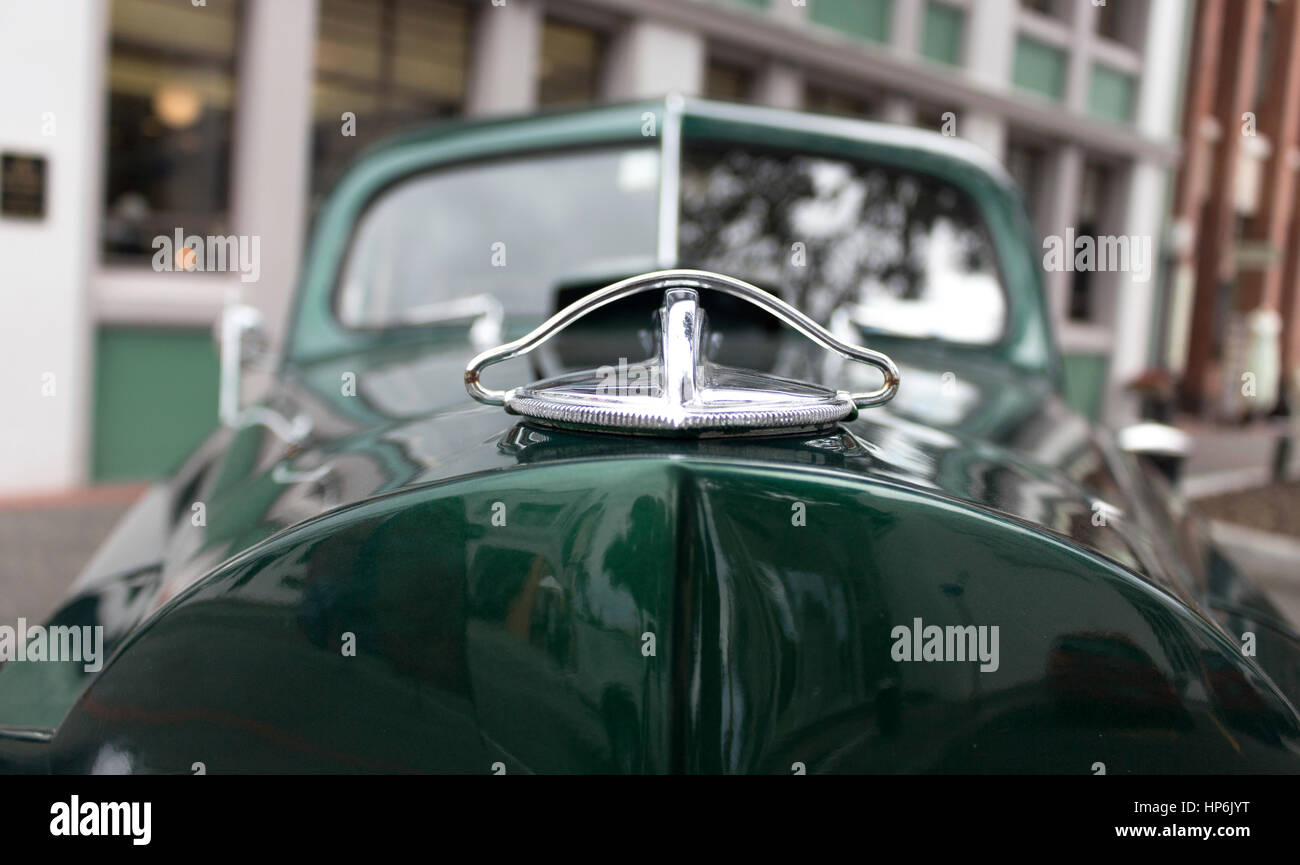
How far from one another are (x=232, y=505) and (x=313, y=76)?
693cm

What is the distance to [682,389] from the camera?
0.92 metres

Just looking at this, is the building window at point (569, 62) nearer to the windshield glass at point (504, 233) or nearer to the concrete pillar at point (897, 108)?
the concrete pillar at point (897, 108)

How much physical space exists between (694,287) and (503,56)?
312 inches

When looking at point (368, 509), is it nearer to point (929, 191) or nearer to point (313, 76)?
point (929, 191)

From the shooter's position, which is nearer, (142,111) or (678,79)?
(142,111)

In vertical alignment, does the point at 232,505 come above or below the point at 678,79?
below

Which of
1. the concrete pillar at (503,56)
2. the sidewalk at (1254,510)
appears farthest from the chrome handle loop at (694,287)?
the concrete pillar at (503,56)

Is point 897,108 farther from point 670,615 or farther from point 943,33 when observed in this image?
point 670,615

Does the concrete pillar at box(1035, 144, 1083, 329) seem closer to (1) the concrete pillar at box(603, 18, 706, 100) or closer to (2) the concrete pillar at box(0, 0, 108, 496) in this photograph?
(1) the concrete pillar at box(603, 18, 706, 100)

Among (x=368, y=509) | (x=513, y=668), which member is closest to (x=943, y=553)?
(x=513, y=668)

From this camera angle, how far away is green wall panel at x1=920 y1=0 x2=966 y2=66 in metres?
11.6

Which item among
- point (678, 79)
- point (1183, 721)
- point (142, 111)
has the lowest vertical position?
point (1183, 721)

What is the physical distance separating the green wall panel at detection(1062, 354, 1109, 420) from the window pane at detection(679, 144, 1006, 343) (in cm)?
1149

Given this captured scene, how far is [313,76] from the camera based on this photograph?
7.62 metres
